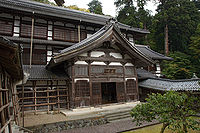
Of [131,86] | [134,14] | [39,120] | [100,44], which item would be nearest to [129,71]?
[131,86]

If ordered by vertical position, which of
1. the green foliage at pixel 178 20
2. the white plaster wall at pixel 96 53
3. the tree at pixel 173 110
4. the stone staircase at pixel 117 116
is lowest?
the stone staircase at pixel 117 116

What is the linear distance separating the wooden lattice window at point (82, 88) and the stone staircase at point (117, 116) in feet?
7.71

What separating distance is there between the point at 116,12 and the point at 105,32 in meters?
30.1

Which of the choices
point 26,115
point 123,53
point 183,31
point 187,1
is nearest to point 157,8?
point 187,1

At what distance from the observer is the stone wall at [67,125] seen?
734 centimetres

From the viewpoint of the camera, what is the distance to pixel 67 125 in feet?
26.5

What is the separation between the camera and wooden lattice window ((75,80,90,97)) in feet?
33.9

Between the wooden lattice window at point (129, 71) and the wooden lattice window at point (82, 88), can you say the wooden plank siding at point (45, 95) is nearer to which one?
the wooden lattice window at point (82, 88)

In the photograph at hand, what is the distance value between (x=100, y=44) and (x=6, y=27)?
9319mm

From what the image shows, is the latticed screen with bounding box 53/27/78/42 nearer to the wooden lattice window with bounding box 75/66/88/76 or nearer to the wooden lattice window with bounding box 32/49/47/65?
the wooden lattice window with bounding box 32/49/47/65

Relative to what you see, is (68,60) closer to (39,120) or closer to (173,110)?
(39,120)

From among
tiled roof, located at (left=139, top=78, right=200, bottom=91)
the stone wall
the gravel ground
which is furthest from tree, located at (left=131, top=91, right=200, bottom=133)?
tiled roof, located at (left=139, top=78, right=200, bottom=91)

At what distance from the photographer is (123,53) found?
12672mm

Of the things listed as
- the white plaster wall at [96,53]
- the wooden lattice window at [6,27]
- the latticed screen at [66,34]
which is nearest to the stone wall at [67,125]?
the white plaster wall at [96,53]
